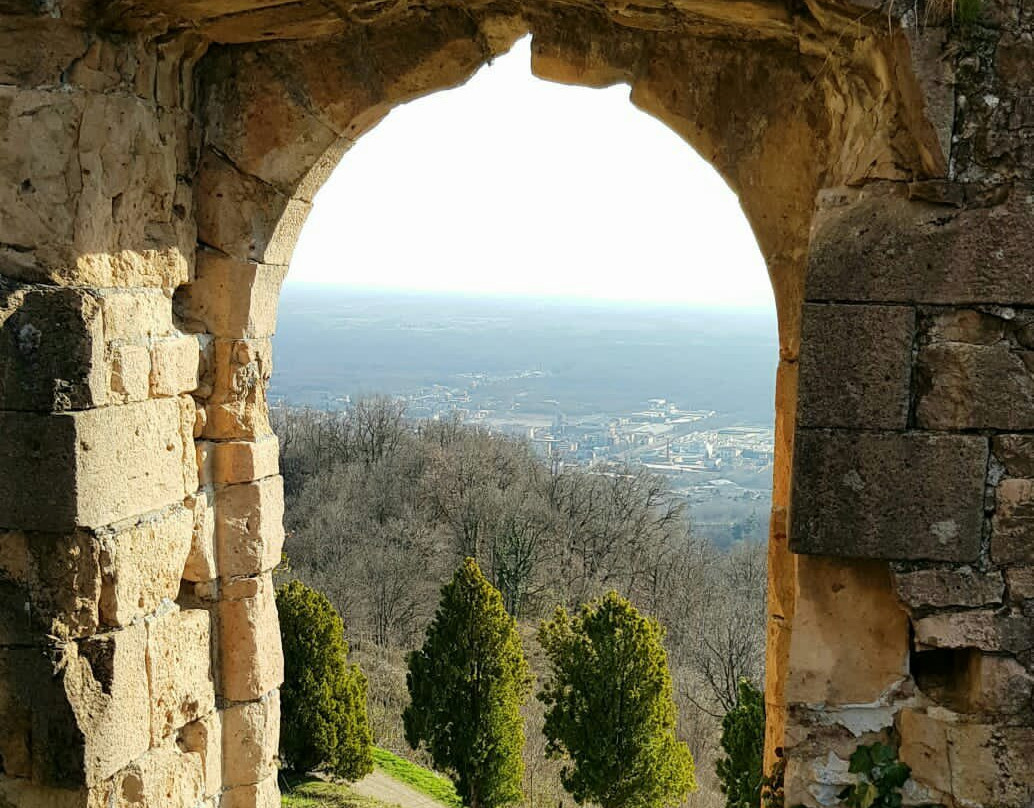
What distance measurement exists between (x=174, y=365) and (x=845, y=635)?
2566 millimetres

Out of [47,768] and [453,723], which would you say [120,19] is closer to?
[47,768]

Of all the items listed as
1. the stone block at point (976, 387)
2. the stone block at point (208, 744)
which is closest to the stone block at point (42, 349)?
the stone block at point (208, 744)

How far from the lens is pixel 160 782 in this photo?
3969 mm

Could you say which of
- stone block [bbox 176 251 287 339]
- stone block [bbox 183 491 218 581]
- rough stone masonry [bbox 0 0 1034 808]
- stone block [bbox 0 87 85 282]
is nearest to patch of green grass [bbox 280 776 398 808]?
rough stone masonry [bbox 0 0 1034 808]

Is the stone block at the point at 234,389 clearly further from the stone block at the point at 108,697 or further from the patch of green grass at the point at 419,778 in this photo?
the patch of green grass at the point at 419,778

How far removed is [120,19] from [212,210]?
81 centimetres

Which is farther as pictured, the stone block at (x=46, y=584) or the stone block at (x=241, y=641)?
the stone block at (x=241, y=641)

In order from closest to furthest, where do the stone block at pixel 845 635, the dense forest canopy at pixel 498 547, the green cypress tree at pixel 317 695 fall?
the stone block at pixel 845 635, the green cypress tree at pixel 317 695, the dense forest canopy at pixel 498 547

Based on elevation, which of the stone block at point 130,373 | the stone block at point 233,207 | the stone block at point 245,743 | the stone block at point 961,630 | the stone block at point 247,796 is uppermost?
the stone block at point 233,207

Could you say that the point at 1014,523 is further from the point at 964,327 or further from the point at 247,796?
the point at 247,796

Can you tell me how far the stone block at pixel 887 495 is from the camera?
2955mm

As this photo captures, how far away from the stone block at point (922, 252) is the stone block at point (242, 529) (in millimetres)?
2484

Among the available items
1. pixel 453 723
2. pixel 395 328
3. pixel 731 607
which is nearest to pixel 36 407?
pixel 453 723

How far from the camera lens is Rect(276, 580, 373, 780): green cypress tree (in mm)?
11453
